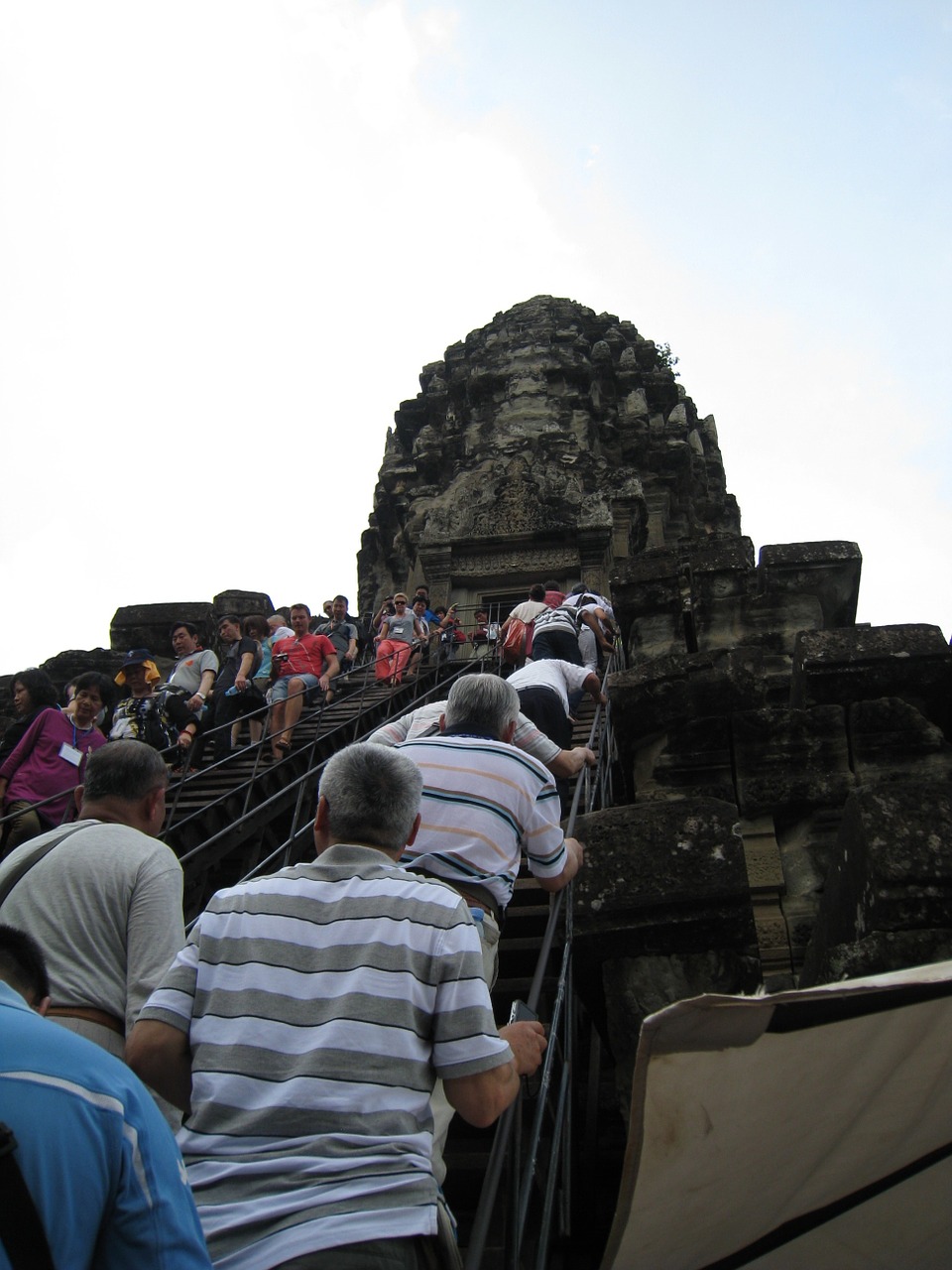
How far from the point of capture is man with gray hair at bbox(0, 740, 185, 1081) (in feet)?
8.64

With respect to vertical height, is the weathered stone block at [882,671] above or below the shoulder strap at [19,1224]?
above

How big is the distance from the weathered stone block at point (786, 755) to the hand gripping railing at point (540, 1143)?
2.64ft

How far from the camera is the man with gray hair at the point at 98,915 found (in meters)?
2.63

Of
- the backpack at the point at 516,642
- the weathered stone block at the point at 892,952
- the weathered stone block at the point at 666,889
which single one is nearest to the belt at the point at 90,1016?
the weathered stone block at the point at 666,889

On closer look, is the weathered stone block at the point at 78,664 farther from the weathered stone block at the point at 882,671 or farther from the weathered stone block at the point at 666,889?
the weathered stone block at the point at 666,889

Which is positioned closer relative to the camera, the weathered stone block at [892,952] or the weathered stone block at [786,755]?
the weathered stone block at [892,952]

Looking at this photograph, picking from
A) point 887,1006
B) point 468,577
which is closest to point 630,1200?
point 887,1006

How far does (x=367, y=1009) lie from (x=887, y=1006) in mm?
1003

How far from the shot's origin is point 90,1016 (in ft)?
8.57

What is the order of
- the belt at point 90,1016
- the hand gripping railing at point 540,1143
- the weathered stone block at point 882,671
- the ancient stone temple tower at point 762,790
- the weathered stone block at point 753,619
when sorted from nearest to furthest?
1. the hand gripping railing at point 540,1143
2. the belt at point 90,1016
3. the ancient stone temple tower at point 762,790
4. the weathered stone block at point 882,671
5. the weathered stone block at point 753,619

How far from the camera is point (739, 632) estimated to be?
716 cm

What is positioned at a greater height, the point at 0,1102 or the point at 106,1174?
the point at 0,1102

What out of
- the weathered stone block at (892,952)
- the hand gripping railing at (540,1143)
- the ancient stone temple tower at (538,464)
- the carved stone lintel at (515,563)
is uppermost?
the ancient stone temple tower at (538,464)

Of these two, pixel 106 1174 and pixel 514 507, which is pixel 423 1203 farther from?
pixel 514 507
